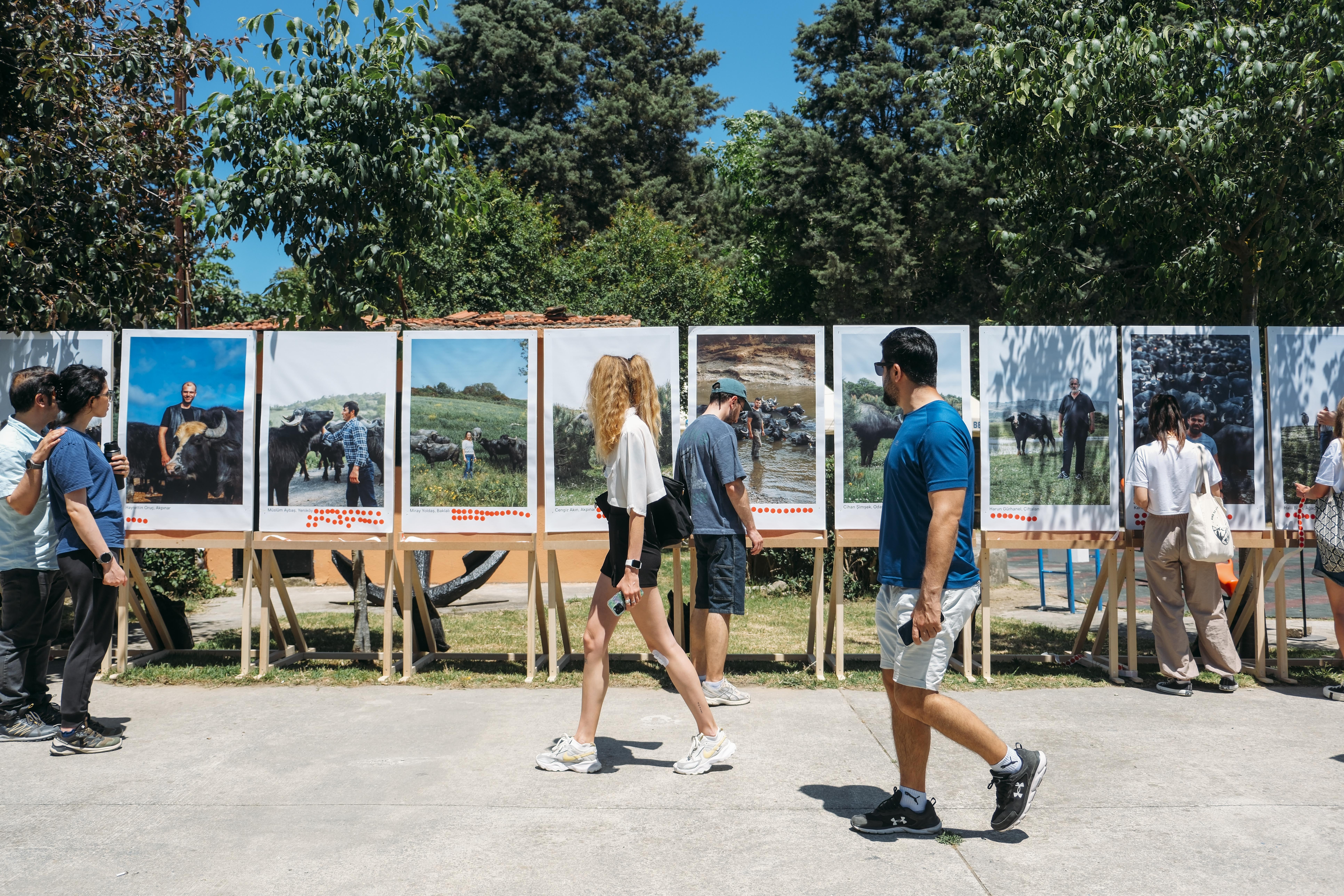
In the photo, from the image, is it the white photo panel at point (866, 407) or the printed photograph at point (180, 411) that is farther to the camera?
the printed photograph at point (180, 411)

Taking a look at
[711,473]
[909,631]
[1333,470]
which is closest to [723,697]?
[711,473]

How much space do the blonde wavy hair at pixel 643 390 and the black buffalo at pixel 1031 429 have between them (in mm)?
3094

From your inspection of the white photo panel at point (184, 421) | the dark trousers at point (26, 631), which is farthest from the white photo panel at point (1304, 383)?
the dark trousers at point (26, 631)

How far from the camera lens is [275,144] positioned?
23.8 ft

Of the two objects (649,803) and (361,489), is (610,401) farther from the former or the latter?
(361,489)

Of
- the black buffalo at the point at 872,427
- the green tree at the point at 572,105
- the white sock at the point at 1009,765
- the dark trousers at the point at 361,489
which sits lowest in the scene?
the white sock at the point at 1009,765

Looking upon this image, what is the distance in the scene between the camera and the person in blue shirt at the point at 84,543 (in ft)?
16.5

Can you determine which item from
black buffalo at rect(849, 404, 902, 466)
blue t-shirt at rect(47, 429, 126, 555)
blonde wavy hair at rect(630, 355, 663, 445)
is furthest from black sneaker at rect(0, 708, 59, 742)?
black buffalo at rect(849, 404, 902, 466)

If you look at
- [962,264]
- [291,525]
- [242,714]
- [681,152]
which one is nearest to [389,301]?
[291,525]

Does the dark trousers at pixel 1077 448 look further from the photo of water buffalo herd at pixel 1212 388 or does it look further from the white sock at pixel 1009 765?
the white sock at pixel 1009 765

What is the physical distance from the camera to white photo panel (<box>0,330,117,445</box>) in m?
7.04

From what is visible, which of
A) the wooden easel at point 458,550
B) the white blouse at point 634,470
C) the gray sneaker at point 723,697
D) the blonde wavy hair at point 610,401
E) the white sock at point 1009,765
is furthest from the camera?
the wooden easel at point 458,550

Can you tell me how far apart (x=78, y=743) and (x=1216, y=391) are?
278 inches

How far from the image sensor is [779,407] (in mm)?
6867
